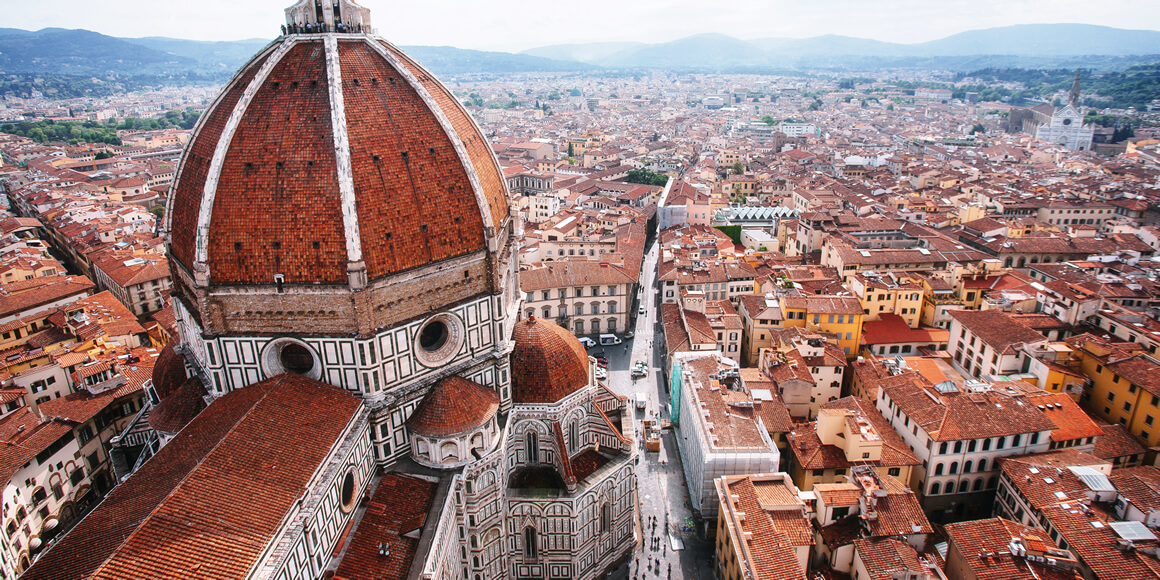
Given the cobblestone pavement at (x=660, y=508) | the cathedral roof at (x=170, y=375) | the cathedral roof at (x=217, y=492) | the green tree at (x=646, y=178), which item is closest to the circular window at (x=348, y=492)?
the cathedral roof at (x=217, y=492)

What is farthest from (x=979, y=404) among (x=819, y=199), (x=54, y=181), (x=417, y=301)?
(x=54, y=181)

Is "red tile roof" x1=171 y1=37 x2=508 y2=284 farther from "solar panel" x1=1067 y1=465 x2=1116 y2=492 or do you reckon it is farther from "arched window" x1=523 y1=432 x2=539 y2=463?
"solar panel" x1=1067 y1=465 x2=1116 y2=492

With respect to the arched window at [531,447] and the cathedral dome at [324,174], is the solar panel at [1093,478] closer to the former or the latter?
the arched window at [531,447]

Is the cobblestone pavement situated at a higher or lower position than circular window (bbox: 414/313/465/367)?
lower

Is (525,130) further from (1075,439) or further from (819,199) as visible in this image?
(1075,439)

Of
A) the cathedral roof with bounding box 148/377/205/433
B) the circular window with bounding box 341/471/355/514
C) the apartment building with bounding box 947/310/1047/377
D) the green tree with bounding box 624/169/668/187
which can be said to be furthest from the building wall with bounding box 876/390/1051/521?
the green tree with bounding box 624/169/668/187
